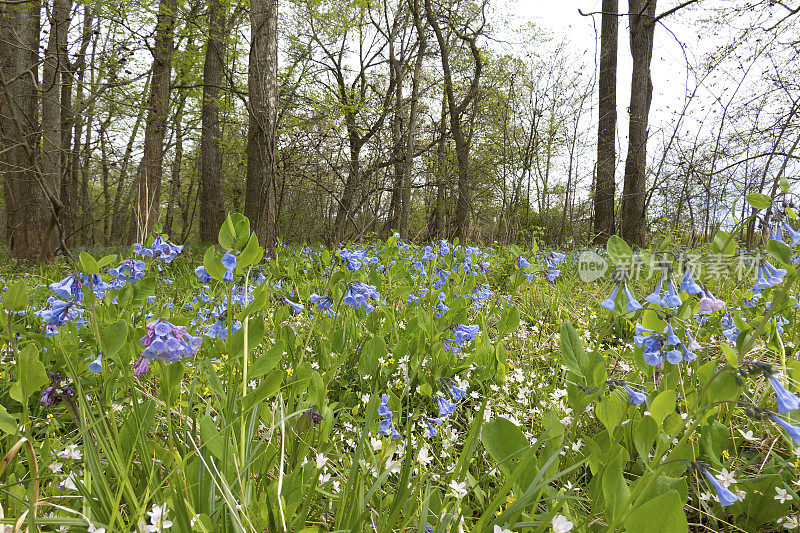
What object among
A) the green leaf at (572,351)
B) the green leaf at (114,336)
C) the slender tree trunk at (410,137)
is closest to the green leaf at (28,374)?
the green leaf at (114,336)

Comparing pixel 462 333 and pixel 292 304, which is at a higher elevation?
pixel 292 304

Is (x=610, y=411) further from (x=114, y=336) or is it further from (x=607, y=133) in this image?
(x=607, y=133)

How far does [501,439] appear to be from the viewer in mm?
1104

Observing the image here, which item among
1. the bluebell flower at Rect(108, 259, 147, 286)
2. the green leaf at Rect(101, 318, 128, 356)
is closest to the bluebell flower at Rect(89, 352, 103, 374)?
the green leaf at Rect(101, 318, 128, 356)

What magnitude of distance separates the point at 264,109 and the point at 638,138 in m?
6.50

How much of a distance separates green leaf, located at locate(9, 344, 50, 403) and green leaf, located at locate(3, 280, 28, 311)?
14 cm

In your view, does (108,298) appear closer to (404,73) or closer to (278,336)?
(278,336)

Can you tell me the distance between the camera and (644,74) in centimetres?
804

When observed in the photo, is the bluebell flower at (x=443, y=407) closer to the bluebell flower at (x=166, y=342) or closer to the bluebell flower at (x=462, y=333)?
the bluebell flower at (x=462, y=333)

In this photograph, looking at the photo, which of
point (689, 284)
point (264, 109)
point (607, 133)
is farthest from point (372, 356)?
point (607, 133)

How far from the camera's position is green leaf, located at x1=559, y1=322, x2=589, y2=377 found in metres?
1.15

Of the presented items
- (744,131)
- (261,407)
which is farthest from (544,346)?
(744,131)

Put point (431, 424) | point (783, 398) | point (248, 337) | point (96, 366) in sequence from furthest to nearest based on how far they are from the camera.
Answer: point (431, 424) < point (96, 366) < point (248, 337) < point (783, 398)

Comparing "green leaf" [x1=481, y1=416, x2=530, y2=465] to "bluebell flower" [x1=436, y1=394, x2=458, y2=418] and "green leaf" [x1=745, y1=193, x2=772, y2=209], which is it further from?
"green leaf" [x1=745, y1=193, x2=772, y2=209]
